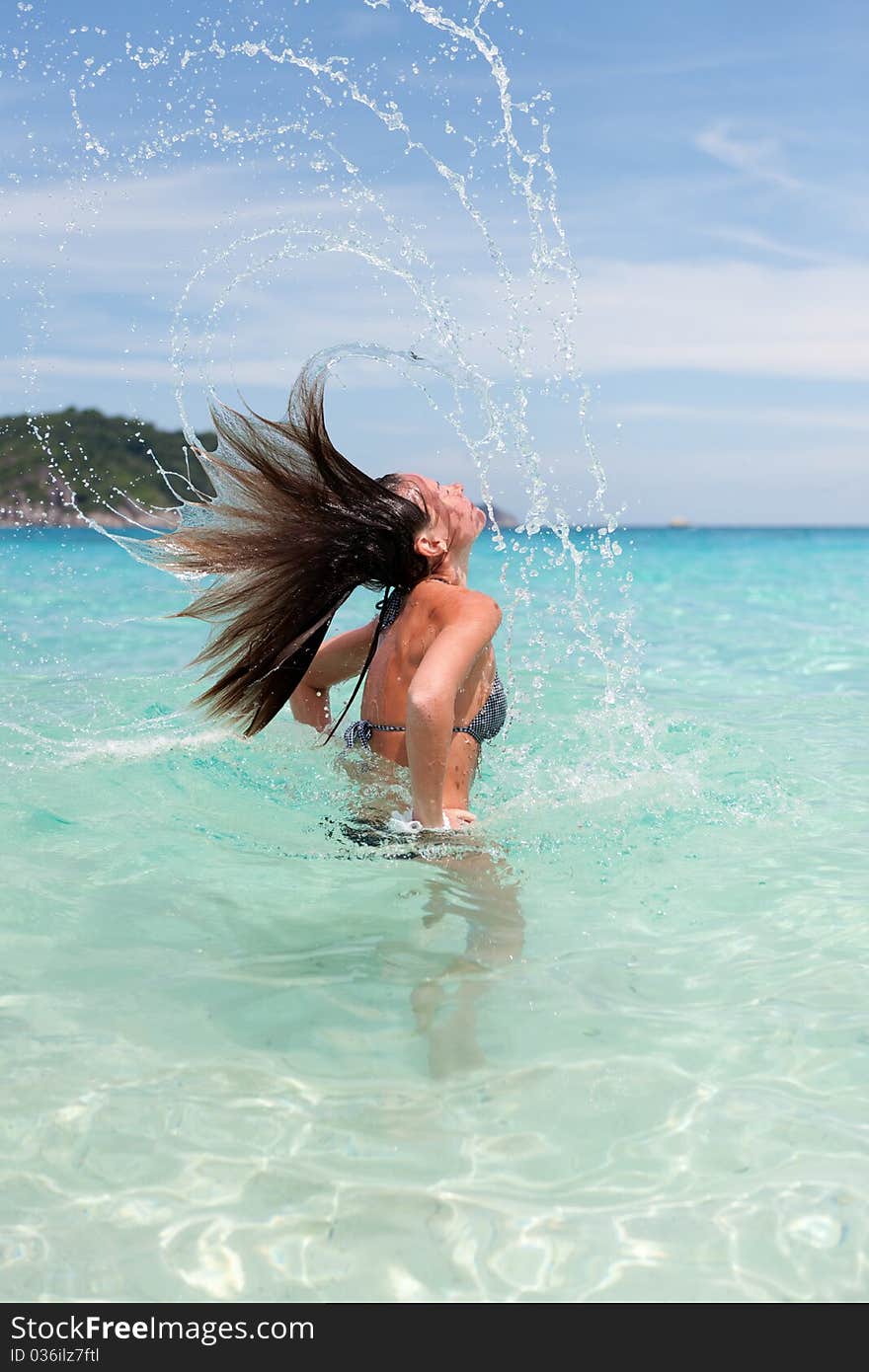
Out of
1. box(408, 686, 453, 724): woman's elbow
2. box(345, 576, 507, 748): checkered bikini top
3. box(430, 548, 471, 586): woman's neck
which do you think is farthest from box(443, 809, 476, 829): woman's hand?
box(430, 548, 471, 586): woman's neck

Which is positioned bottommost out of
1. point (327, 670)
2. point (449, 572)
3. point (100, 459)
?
point (327, 670)

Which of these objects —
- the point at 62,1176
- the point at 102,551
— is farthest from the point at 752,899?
the point at 102,551

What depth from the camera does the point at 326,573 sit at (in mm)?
4586

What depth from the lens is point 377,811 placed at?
14.9 feet

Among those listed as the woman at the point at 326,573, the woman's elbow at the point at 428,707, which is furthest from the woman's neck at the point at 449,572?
the woman's elbow at the point at 428,707

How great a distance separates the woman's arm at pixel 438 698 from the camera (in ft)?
12.6

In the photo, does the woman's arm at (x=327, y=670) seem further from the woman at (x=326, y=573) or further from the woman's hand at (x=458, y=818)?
the woman's hand at (x=458, y=818)

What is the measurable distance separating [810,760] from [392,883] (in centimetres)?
324

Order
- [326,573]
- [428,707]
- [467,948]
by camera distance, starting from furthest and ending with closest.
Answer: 1. [326,573]
2. [428,707]
3. [467,948]

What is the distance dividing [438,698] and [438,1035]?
1151 millimetres

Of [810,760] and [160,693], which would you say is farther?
[160,693]

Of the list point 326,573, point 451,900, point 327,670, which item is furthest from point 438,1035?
point 327,670

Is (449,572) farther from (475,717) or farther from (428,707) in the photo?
(428,707)
